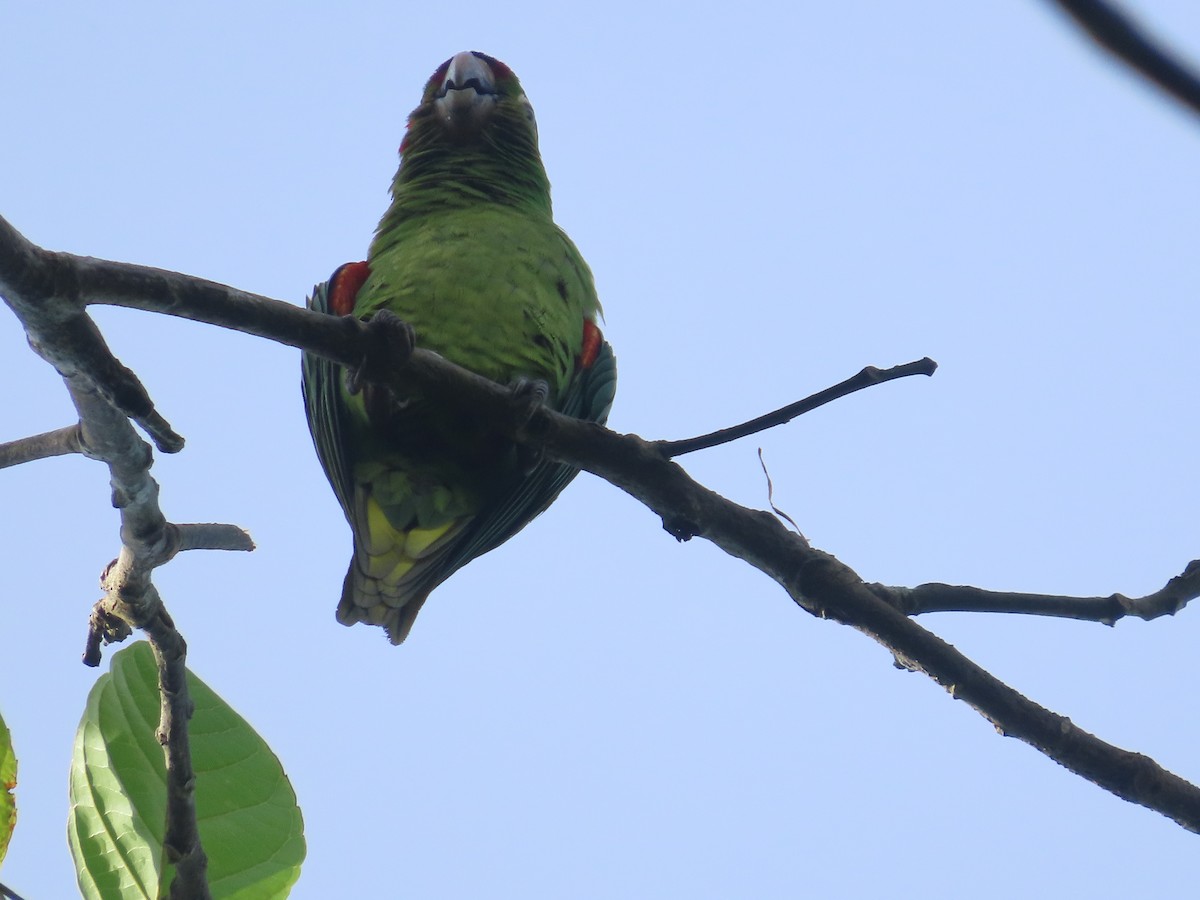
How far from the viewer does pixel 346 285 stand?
13.3ft

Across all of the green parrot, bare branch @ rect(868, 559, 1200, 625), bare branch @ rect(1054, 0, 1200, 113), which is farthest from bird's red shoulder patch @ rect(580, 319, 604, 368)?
bare branch @ rect(1054, 0, 1200, 113)

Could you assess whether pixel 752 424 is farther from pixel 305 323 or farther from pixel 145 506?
pixel 145 506

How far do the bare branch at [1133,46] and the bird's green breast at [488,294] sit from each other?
306 centimetres

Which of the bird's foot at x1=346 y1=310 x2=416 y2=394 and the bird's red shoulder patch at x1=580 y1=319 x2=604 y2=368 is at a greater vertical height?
the bird's red shoulder patch at x1=580 y1=319 x2=604 y2=368

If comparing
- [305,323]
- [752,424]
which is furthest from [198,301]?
[752,424]

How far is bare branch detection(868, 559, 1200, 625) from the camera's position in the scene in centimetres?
249

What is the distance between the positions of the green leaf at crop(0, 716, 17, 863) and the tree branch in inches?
35.3

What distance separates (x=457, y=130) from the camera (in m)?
4.89

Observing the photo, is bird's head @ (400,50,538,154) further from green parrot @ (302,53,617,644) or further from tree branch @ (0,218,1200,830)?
tree branch @ (0,218,1200,830)

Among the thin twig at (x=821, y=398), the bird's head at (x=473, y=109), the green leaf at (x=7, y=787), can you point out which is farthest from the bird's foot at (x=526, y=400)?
the bird's head at (x=473, y=109)

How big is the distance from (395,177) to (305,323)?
2.64 meters

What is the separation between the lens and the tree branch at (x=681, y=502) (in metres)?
2.28

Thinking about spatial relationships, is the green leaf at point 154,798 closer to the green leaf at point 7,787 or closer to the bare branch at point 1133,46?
the green leaf at point 7,787

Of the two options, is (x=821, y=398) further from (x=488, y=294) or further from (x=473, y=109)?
(x=473, y=109)
